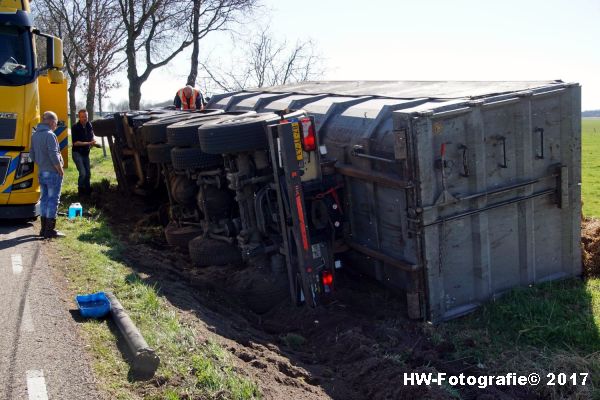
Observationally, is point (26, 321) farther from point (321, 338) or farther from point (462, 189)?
point (462, 189)

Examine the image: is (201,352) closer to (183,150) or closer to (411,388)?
(411,388)

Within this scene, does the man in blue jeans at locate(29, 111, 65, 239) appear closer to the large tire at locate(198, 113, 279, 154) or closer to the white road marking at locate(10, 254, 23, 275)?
the white road marking at locate(10, 254, 23, 275)

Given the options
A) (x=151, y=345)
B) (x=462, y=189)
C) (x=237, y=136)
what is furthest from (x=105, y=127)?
(x=151, y=345)

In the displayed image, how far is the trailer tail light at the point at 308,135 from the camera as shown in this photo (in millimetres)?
7371

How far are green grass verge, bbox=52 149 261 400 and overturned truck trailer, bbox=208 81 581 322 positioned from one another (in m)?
2.19

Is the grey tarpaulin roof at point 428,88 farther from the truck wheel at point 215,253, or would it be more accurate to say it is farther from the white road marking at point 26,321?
the white road marking at point 26,321

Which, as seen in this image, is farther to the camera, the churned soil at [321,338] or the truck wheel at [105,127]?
the truck wheel at [105,127]

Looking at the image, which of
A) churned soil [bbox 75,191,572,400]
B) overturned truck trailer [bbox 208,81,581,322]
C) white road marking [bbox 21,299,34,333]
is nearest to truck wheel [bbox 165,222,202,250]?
churned soil [bbox 75,191,572,400]

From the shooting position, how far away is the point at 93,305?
6.32 meters

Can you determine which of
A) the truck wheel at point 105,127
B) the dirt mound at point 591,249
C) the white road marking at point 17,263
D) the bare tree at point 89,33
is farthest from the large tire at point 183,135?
the bare tree at point 89,33

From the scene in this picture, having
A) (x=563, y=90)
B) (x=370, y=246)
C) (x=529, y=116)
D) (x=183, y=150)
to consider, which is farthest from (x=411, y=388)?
(x=183, y=150)

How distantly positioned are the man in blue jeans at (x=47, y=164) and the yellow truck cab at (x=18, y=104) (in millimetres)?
713

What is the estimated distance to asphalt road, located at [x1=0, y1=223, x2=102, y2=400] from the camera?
16.0 ft

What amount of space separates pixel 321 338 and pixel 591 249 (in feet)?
11.9
